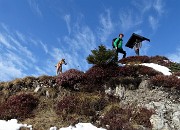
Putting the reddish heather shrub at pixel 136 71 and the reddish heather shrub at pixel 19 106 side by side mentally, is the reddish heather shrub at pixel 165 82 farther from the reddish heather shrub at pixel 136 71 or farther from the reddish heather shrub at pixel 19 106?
the reddish heather shrub at pixel 19 106

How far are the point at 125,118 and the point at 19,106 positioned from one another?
5556 mm

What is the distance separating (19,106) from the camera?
17.3 metres

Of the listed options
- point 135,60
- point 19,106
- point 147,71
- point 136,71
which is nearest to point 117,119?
point 19,106

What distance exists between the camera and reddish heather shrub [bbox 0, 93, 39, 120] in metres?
16.7

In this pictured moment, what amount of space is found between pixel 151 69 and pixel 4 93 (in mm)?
9586

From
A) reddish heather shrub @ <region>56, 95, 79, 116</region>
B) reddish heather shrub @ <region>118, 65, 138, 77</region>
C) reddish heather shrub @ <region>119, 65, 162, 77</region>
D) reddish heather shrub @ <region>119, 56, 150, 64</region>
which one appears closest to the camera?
reddish heather shrub @ <region>56, 95, 79, 116</region>

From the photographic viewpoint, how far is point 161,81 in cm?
1908

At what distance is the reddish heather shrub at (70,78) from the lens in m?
19.1

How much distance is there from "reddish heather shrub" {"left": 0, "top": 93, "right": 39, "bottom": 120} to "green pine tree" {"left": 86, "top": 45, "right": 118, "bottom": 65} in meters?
4.90

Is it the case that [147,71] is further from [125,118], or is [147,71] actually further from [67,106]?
[67,106]

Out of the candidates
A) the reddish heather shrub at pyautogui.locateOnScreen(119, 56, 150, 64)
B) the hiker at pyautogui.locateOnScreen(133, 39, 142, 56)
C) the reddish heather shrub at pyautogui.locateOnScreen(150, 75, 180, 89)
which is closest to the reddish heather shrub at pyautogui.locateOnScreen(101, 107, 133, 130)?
the reddish heather shrub at pyautogui.locateOnScreen(150, 75, 180, 89)

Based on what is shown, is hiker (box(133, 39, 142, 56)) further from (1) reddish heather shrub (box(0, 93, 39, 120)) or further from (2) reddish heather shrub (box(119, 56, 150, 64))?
(1) reddish heather shrub (box(0, 93, 39, 120))

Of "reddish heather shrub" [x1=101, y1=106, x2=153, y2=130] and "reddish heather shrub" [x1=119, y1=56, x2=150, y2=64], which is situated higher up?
"reddish heather shrub" [x1=119, y1=56, x2=150, y2=64]

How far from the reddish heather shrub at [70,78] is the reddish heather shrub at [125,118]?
11.7 ft
